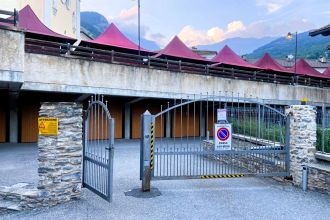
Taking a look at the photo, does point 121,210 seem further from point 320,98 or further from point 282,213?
point 320,98

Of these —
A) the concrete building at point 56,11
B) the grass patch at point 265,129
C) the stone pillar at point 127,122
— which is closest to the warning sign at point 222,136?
the grass patch at point 265,129

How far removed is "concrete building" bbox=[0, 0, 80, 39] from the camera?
23000 millimetres

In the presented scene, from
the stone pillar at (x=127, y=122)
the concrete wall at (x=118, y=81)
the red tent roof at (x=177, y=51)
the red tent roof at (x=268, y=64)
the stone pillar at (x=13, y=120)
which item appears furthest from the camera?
the red tent roof at (x=268, y=64)

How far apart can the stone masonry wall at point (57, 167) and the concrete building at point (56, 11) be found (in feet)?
61.8

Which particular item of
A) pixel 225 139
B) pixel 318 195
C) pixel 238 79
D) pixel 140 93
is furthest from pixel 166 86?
pixel 318 195

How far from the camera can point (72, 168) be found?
22.1 feet

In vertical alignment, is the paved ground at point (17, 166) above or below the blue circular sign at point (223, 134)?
below

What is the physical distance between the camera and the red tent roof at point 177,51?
920 inches

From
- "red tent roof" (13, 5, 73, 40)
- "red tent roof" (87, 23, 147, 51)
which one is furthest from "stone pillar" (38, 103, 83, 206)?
"red tent roof" (87, 23, 147, 51)

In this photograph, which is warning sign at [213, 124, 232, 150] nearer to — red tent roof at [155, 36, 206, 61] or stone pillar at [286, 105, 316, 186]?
stone pillar at [286, 105, 316, 186]

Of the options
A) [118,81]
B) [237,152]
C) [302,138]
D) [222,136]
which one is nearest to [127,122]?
[118,81]

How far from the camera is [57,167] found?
6.56m

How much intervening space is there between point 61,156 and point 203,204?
10.8 feet

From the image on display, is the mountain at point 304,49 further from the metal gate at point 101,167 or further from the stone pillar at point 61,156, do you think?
the stone pillar at point 61,156
